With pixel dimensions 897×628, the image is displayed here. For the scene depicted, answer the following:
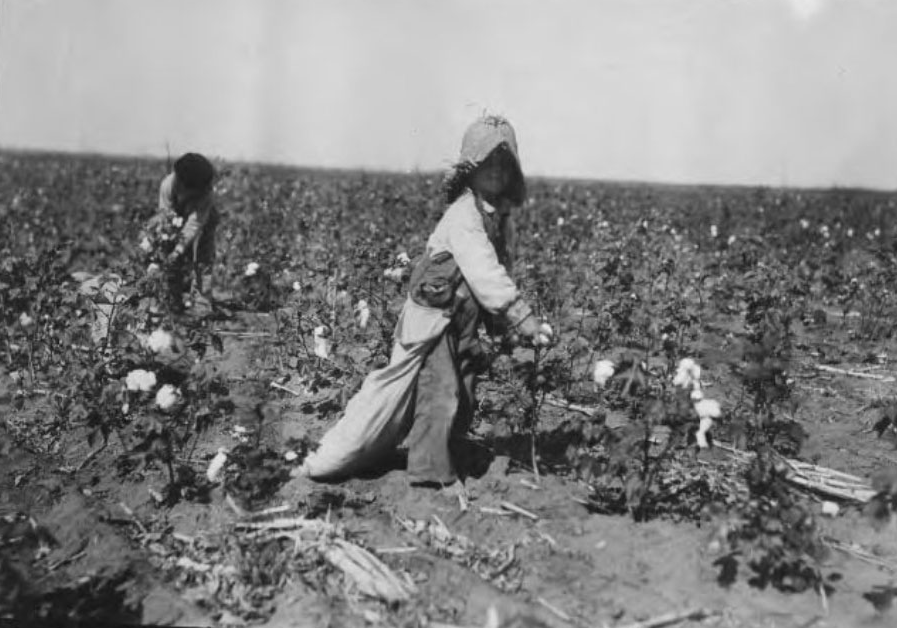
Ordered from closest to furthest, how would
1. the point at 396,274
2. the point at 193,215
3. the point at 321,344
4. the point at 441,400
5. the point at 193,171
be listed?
1. the point at 441,400
2. the point at 321,344
3. the point at 396,274
4. the point at 193,171
5. the point at 193,215

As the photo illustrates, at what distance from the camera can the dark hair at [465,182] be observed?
3.96m

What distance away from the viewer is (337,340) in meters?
6.39

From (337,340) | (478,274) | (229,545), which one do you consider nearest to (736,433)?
(478,274)

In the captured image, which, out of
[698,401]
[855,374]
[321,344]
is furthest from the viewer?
[855,374]

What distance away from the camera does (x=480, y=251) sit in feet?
12.6

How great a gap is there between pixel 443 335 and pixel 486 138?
97cm

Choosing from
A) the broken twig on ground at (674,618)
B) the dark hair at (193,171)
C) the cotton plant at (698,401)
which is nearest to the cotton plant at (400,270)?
the cotton plant at (698,401)

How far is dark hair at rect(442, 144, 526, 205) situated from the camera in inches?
156

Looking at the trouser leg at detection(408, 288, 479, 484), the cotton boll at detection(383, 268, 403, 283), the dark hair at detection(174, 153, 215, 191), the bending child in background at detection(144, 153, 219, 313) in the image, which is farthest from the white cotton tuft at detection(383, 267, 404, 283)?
the dark hair at detection(174, 153, 215, 191)

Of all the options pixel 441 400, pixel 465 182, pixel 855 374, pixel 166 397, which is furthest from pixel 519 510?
pixel 855 374

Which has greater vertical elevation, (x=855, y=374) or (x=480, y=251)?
(x=480, y=251)

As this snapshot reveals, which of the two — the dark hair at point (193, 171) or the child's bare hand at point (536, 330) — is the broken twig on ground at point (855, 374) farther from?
the dark hair at point (193, 171)

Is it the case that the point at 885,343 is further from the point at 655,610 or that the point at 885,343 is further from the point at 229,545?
the point at 229,545

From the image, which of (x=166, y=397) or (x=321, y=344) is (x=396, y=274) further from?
(x=166, y=397)
